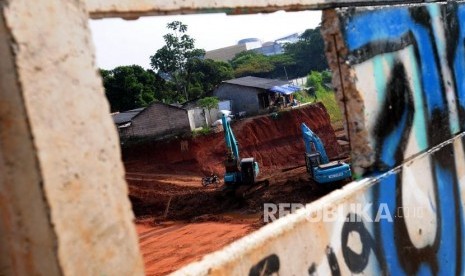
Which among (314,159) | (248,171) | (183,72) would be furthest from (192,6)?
(183,72)

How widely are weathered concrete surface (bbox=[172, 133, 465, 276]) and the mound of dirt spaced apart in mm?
19577

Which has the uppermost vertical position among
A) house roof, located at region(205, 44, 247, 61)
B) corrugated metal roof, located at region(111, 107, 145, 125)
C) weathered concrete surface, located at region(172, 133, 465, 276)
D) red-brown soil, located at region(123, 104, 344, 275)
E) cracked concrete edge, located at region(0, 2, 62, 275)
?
house roof, located at region(205, 44, 247, 61)

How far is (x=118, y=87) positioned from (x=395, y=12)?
30101mm

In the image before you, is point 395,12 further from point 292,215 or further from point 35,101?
point 35,101

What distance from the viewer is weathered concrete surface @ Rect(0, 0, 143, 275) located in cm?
152

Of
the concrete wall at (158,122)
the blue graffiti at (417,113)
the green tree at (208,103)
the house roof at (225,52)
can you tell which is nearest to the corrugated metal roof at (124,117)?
the concrete wall at (158,122)

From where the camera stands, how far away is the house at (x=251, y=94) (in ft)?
108

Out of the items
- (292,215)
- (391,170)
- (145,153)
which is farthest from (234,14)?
(145,153)

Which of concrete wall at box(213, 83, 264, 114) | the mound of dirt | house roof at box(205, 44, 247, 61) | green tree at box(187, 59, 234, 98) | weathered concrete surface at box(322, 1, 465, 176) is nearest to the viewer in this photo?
weathered concrete surface at box(322, 1, 465, 176)

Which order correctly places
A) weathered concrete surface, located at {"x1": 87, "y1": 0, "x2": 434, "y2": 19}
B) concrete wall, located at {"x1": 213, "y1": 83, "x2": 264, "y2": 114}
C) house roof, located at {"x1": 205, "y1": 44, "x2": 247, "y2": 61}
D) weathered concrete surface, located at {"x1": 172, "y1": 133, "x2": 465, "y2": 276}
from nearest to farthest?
weathered concrete surface, located at {"x1": 87, "y1": 0, "x2": 434, "y2": 19}, weathered concrete surface, located at {"x1": 172, "y1": 133, "x2": 465, "y2": 276}, concrete wall, located at {"x1": 213, "y1": 83, "x2": 264, "y2": 114}, house roof, located at {"x1": 205, "y1": 44, "x2": 247, "y2": 61}

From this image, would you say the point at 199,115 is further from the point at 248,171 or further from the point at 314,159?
the point at 314,159

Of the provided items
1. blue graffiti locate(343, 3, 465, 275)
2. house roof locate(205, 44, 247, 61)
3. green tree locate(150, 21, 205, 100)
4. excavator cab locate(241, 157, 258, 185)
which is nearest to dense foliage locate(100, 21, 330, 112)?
green tree locate(150, 21, 205, 100)

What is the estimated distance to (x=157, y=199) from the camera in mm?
19875

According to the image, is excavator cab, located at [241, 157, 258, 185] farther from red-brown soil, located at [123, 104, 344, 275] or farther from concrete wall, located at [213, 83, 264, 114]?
concrete wall, located at [213, 83, 264, 114]
